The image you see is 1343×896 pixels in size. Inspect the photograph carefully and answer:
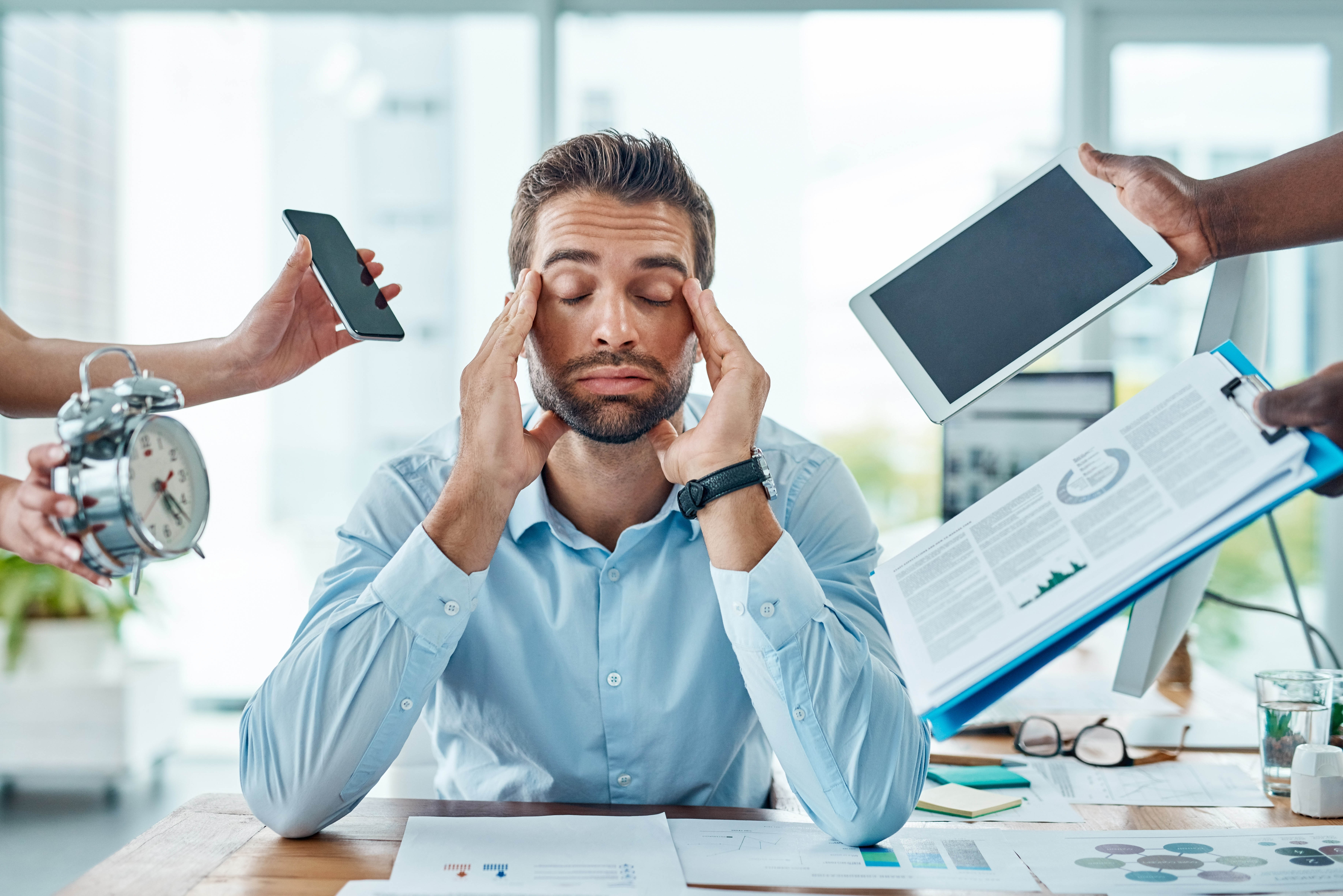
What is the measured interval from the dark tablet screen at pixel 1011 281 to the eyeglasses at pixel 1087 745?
0.73m

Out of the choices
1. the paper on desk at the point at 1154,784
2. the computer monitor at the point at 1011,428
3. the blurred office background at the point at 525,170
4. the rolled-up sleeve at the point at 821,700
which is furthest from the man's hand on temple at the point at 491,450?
the blurred office background at the point at 525,170

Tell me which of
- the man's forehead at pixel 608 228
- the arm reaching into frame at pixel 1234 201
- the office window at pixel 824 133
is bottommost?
the arm reaching into frame at pixel 1234 201

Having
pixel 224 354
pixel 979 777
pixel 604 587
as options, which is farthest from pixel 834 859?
pixel 224 354

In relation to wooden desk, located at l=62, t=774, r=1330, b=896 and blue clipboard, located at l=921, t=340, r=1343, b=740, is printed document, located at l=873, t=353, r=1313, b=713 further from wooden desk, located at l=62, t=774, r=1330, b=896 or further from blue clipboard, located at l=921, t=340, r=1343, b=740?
wooden desk, located at l=62, t=774, r=1330, b=896

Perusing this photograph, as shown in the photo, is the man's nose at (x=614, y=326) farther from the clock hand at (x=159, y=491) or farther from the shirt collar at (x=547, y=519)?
the clock hand at (x=159, y=491)

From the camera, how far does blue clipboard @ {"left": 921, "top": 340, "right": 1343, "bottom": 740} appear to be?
34.7 inches

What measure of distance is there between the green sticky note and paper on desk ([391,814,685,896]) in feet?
1.66

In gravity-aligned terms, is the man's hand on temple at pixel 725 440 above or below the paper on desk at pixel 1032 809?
above

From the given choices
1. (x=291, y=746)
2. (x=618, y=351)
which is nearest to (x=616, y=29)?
Answer: (x=618, y=351)

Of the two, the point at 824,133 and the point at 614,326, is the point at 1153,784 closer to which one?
the point at 614,326

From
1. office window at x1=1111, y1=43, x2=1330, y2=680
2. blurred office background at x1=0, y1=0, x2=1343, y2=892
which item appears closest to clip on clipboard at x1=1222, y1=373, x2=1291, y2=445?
blurred office background at x1=0, y1=0, x2=1343, y2=892

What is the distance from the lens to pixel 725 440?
1454 millimetres

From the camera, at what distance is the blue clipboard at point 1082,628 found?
2.89 ft

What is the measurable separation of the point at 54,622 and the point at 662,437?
307cm
